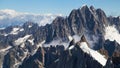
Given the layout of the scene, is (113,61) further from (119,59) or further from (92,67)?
(92,67)

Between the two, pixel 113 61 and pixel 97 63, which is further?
pixel 97 63

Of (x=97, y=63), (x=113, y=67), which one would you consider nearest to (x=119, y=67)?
(x=113, y=67)

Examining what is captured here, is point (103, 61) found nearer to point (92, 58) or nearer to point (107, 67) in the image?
point (92, 58)

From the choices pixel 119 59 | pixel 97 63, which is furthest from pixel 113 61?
pixel 97 63

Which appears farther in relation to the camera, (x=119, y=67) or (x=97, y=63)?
(x=97, y=63)

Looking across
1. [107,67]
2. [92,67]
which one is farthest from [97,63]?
[107,67]

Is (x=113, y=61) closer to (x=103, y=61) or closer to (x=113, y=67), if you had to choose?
(x=113, y=67)

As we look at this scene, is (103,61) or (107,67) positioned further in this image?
(103,61)
